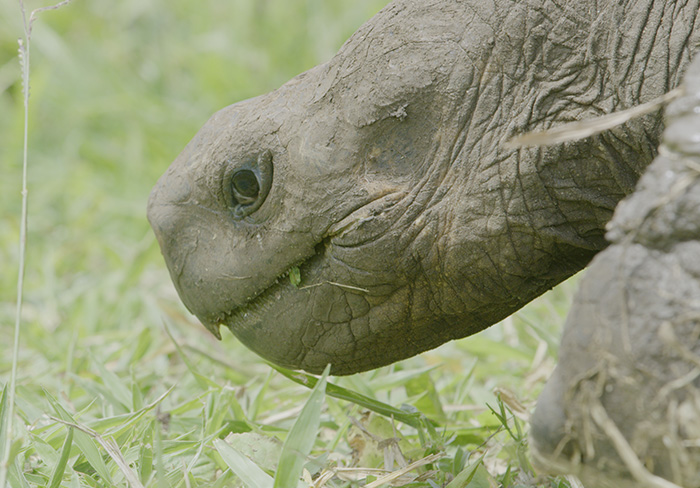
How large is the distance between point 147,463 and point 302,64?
522cm

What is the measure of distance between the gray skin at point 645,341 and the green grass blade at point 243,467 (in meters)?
0.86

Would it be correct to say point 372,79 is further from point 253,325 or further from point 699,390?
point 699,390

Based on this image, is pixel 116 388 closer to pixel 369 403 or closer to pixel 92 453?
pixel 92 453

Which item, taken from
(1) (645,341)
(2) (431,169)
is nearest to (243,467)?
(2) (431,169)

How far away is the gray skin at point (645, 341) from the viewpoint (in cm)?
147

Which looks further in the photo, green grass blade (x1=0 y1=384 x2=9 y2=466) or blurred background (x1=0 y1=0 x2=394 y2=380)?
blurred background (x1=0 y1=0 x2=394 y2=380)

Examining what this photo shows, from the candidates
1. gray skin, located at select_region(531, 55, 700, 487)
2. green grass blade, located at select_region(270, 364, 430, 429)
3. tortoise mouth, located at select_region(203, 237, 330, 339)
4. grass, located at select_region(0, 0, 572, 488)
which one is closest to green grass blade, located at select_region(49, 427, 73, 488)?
grass, located at select_region(0, 0, 572, 488)

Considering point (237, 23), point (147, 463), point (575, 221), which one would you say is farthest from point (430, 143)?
point (237, 23)

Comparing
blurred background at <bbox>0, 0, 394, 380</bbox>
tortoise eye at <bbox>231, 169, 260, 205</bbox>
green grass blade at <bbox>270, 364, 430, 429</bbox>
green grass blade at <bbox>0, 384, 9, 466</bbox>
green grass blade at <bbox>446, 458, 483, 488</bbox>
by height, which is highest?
blurred background at <bbox>0, 0, 394, 380</bbox>

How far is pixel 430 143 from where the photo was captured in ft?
7.35

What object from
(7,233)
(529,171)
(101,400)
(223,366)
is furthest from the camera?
(7,233)

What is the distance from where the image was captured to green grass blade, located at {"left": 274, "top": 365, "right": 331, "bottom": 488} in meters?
2.17

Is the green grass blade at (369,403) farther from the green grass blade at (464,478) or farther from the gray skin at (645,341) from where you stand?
the gray skin at (645,341)

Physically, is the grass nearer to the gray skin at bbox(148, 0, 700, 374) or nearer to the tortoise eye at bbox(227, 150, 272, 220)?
the gray skin at bbox(148, 0, 700, 374)
